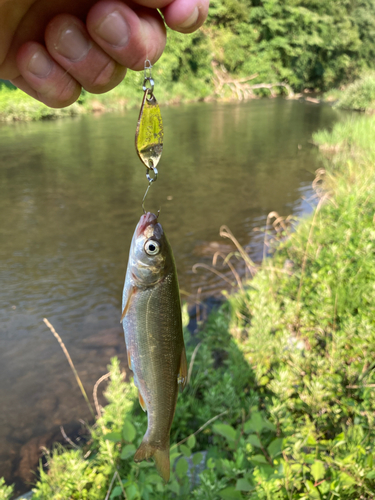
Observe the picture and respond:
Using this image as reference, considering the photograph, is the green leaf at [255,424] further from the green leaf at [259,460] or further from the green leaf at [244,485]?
the green leaf at [244,485]

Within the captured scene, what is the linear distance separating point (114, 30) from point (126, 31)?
0.05 metres

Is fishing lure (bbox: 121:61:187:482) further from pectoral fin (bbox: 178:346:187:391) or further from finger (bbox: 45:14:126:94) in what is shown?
finger (bbox: 45:14:126:94)

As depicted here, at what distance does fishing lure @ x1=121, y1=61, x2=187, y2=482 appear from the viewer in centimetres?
146

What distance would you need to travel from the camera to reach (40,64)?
5.78 feet

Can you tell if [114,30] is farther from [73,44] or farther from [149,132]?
[149,132]

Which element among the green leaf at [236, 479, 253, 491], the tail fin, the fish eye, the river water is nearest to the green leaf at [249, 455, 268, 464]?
the green leaf at [236, 479, 253, 491]

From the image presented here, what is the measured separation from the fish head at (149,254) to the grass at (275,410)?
1.23 meters

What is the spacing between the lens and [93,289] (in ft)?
22.8

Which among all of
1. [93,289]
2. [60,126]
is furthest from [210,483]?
[60,126]

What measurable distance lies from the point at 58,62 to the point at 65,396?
4.02 meters

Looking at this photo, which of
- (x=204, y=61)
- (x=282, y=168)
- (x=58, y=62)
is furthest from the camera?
(x=204, y=61)

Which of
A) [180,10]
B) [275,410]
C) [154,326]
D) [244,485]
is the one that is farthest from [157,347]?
[275,410]

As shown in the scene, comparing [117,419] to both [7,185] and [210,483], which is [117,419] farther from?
[7,185]

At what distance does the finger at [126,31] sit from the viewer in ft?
5.11
